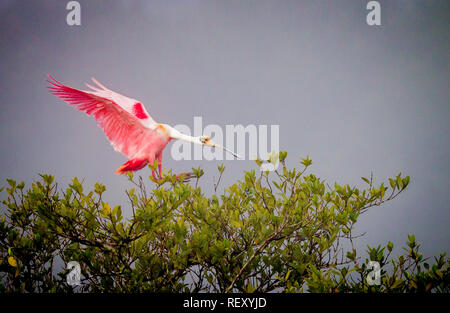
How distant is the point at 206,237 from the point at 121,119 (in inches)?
A: 39.0

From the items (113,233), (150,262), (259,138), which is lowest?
(150,262)

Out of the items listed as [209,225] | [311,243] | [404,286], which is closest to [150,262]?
[209,225]

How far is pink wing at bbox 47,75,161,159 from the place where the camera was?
169cm

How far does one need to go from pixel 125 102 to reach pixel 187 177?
67 cm

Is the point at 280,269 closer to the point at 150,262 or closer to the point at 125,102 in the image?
the point at 150,262

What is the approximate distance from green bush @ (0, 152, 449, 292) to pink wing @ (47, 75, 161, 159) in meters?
0.51

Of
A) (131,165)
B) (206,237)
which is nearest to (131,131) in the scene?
(131,165)

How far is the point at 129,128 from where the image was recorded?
71.0 inches

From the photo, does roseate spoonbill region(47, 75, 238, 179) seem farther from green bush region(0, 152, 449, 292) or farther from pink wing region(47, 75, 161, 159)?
green bush region(0, 152, 449, 292)

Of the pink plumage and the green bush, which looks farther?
the pink plumage

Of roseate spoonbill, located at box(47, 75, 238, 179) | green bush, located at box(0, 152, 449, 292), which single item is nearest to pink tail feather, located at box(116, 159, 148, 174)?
roseate spoonbill, located at box(47, 75, 238, 179)

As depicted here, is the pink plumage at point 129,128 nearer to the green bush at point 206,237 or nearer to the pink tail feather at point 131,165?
the pink tail feather at point 131,165

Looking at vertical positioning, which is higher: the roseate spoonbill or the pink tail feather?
the roseate spoonbill

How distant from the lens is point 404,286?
1.25 metres
